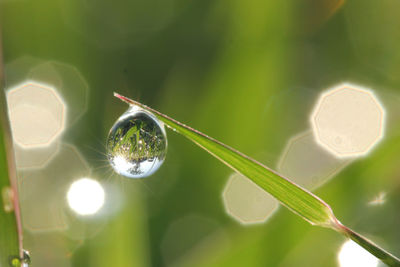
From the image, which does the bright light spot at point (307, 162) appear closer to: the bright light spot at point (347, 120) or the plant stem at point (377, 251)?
the bright light spot at point (347, 120)

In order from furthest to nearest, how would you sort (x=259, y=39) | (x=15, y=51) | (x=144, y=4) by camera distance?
(x=144, y=4) → (x=15, y=51) → (x=259, y=39)

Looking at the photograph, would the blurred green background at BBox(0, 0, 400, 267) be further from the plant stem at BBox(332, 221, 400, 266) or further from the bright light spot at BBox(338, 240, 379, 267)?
the plant stem at BBox(332, 221, 400, 266)

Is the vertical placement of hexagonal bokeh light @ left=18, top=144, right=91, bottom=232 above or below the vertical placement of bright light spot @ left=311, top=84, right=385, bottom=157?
above

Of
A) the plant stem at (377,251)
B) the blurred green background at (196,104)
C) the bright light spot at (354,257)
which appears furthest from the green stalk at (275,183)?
the bright light spot at (354,257)

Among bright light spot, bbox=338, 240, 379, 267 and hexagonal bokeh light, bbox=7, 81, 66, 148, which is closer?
bright light spot, bbox=338, 240, 379, 267

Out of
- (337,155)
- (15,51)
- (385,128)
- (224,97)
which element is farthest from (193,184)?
(15,51)

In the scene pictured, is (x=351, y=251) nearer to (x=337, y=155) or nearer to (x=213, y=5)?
(x=337, y=155)

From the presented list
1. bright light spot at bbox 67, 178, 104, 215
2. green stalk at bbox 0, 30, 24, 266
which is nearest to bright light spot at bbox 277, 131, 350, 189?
bright light spot at bbox 67, 178, 104, 215
